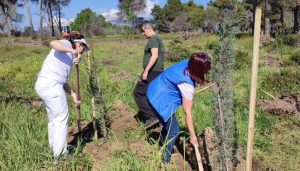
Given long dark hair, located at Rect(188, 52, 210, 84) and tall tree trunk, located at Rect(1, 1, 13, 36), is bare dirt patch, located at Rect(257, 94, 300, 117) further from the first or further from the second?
tall tree trunk, located at Rect(1, 1, 13, 36)

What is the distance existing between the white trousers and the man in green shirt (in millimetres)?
1484

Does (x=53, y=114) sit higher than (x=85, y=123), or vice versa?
(x=53, y=114)

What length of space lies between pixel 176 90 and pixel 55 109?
124cm

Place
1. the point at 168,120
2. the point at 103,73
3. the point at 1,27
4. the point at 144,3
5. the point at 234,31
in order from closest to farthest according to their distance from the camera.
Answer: the point at 234,31 < the point at 168,120 < the point at 103,73 < the point at 1,27 < the point at 144,3

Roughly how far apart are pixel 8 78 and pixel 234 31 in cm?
861

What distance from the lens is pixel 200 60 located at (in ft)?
12.4

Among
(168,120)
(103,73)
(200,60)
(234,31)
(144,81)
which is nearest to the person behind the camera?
(234,31)

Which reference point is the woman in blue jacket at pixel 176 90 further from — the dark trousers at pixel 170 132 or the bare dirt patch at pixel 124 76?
the bare dirt patch at pixel 124 76

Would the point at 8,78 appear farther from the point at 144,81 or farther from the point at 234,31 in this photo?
the point at 234,31

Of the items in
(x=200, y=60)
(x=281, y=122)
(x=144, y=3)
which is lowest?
(x=281, y=122)

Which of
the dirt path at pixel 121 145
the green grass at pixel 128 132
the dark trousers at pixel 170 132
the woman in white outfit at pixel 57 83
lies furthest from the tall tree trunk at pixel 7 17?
the dark trousers at pixel 170 132

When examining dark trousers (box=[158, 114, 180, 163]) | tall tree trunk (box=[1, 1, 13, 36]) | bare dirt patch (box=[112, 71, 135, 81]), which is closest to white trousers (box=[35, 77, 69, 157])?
dark trousers (box=[158, 114, 180, 163])

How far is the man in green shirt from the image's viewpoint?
5617 mm

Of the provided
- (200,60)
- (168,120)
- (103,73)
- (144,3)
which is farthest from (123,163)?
(144,3)
